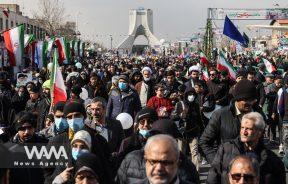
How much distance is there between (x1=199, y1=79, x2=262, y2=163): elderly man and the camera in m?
5.89

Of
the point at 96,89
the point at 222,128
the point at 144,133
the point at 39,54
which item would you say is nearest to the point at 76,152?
the point at 144,133

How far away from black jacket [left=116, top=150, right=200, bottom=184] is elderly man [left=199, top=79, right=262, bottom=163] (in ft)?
2.90

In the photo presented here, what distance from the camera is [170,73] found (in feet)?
46.4

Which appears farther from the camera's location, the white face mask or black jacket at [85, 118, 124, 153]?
the white face mask

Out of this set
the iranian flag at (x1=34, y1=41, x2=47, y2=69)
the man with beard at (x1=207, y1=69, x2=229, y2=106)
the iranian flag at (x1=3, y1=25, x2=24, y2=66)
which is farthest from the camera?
the iranian flag at (x1=34, y1=41, x2=47, y2=69)

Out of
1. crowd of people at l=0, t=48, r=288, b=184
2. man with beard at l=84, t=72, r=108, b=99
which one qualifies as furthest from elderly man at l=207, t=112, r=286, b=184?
man with beard at l=84, t=72, r=108, b=99

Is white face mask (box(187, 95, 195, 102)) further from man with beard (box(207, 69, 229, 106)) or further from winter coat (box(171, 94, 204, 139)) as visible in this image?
man with beard (box(207, 69, 229, 106))

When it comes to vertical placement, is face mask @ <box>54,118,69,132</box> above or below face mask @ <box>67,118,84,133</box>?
below

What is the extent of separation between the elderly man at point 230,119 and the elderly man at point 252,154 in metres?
0.77

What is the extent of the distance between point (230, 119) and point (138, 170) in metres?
1.34

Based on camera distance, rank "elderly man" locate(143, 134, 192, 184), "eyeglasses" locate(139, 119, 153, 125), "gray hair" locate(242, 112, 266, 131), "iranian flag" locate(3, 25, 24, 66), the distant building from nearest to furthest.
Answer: "elderly man" locate(143, 134, 192, 184) → "gray hair" locate(242, 112, 266, 131) → "eyeglasses" locate(139, 119, 153, 125) → "iranian flag" locate(3, 25, 24, 66) → the distant building

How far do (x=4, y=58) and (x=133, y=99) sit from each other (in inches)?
457

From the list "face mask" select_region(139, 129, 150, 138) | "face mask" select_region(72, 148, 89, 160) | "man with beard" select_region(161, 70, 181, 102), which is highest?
"face mask" select_region(72, 148, 89, 160)

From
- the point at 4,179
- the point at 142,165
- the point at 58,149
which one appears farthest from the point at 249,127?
the point at 4,179
